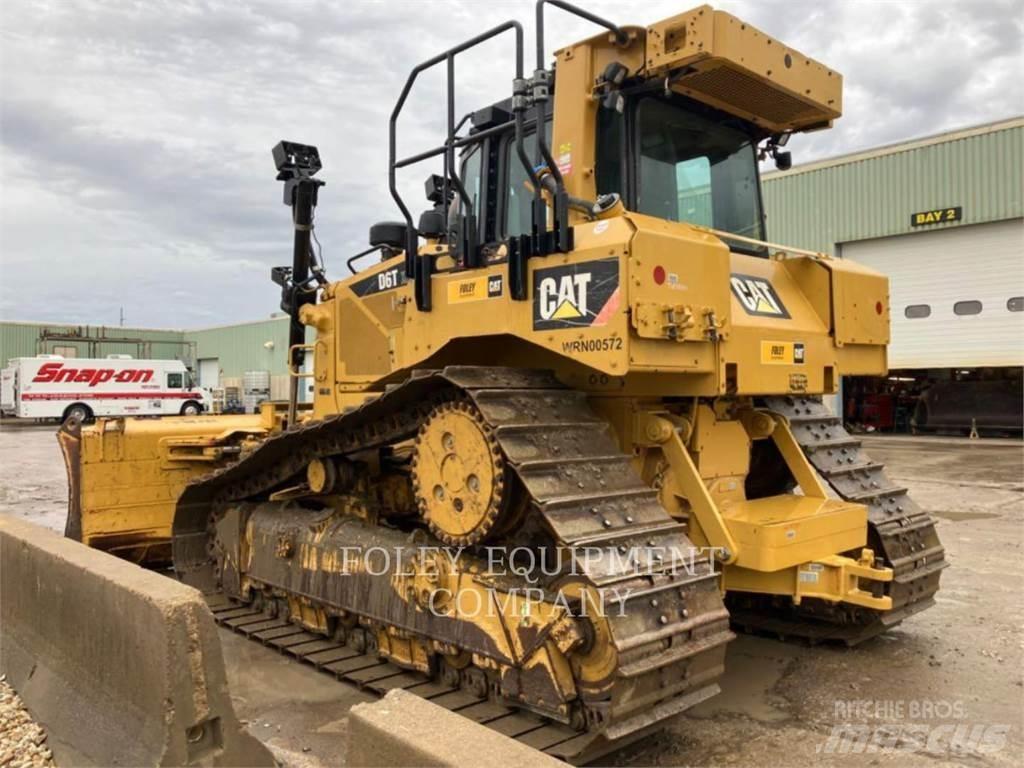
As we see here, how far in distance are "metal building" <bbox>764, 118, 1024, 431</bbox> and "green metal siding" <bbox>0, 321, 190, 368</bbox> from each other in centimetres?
3358

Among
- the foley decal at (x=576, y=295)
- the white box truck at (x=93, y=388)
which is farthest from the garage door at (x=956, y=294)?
the white box truck at (x=93, y=388)

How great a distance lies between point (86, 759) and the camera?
358 centimetres

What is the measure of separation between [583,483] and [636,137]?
2.00m

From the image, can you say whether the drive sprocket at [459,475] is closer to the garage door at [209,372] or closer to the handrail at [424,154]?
the handrail at [424,154]

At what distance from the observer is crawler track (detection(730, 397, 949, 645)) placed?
509 cm

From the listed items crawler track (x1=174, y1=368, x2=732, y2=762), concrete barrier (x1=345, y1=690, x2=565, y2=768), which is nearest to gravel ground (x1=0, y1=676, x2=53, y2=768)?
crawler track (x1=174, y1=368, x2=732, y2=762)

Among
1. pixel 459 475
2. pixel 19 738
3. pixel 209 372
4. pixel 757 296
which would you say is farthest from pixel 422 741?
pixel 209 372

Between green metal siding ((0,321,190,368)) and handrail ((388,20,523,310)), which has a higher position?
green metal siding ((0,321,190,368))

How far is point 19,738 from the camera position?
12.7 ft

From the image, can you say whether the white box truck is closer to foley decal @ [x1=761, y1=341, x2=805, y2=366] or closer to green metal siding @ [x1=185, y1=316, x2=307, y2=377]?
green metal siding @ [x1=185, y1=316, x2=307, y2=377]

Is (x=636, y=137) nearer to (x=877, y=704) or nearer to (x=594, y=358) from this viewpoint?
(x=594, y=358)

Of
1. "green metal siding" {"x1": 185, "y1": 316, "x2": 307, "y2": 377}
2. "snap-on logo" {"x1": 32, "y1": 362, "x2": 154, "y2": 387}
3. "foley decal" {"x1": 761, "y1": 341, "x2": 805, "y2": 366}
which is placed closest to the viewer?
"foley decal" {"x1": 761, "y1": 341, "x2": 805, "y2": 366}

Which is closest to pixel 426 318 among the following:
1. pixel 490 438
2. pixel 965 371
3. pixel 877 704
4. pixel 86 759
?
pixel 490 438

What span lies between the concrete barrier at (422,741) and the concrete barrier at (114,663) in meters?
0.74
